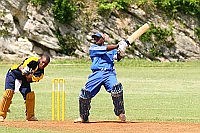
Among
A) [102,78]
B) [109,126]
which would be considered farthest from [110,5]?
[109,126]

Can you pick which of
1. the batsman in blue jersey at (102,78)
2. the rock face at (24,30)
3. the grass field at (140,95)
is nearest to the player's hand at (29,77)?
the batsman in blue jersey at (102,78)

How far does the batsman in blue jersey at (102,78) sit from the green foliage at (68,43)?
3155 cm

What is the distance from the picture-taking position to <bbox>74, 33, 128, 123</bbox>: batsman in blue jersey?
16016mm

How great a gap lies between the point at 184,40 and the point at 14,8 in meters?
10.7

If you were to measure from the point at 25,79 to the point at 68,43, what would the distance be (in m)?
31.5

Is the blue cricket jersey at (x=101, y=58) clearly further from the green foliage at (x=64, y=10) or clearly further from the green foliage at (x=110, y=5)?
the green foliage at (x=110, y=5)

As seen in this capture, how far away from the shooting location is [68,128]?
14664 mm

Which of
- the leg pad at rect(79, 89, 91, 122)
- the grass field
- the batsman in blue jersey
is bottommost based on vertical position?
the grass field

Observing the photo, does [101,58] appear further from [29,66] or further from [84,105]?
[29,66]

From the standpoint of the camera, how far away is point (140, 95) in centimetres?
2472

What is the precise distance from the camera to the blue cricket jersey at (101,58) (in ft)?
52.7

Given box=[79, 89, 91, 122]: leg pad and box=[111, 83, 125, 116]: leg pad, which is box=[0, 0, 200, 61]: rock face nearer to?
box=[79, 89, 91, 122]: leg pad

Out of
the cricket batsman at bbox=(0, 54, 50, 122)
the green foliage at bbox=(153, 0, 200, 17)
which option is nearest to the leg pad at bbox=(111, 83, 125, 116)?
the cricket batsman at bbox=(0, 54, 50, 122)

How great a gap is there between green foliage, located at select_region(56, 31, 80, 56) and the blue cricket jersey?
3158 cm
